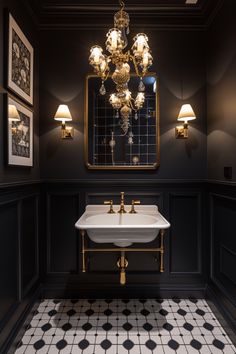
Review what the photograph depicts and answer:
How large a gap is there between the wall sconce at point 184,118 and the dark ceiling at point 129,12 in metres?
0.81

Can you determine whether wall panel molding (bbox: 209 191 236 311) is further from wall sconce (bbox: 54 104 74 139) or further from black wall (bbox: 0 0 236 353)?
wall sconce (bbox: 54 104 74 139)

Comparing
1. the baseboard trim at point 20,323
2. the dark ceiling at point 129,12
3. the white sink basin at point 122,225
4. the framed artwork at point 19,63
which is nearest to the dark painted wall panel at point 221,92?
the dark ceiling at point 129,12

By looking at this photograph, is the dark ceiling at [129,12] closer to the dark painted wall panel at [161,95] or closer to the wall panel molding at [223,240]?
the dark painted wall panel at [161,95]

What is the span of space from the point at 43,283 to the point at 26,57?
1975 mm

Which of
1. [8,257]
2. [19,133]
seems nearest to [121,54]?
[19,133]

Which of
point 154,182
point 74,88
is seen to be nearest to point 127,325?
point 154,182

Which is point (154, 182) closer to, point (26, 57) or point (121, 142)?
point (121, 142)

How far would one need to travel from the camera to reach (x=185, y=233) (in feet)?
6.84

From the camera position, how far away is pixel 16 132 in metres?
1.60

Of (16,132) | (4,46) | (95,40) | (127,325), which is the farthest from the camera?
(95,40)

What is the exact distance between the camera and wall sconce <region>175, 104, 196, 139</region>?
6.28 feet

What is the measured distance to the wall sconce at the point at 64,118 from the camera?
192 cm

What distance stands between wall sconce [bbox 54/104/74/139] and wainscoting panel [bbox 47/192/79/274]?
55 centimetres

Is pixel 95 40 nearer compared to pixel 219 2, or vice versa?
pixel 219 2
